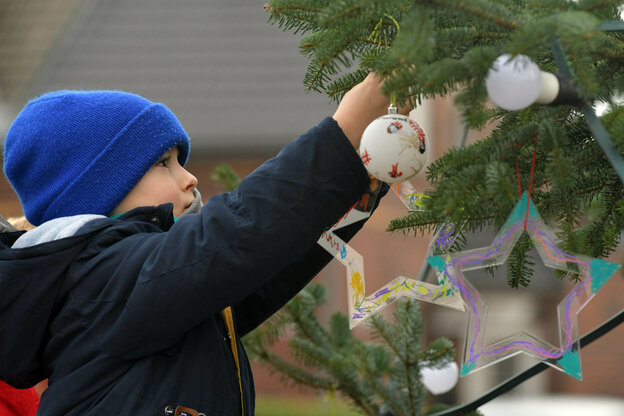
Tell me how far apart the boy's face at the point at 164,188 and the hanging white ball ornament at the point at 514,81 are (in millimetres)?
713

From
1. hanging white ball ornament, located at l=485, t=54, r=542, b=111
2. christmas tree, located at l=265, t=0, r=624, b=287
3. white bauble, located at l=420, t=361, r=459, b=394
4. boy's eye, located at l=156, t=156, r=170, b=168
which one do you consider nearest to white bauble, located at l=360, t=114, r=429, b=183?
christmas tree, located at l=265, t=0, r=624, b=287

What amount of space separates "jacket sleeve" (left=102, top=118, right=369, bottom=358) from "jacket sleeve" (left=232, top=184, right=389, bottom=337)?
0.30m

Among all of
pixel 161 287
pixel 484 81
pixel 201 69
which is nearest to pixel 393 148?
pixel 484 81

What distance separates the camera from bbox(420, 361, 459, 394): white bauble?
1849mm

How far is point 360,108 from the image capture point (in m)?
1.23

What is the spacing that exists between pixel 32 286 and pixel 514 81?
34.2 inches

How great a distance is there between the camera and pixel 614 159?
100 cm

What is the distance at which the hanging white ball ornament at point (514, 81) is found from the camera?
3.14ft

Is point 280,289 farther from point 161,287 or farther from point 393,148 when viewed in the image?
point 393,148

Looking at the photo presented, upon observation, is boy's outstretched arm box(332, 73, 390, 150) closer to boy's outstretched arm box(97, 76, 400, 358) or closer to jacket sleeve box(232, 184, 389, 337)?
boy's outstretched arm box(97, 76, 400, 358)

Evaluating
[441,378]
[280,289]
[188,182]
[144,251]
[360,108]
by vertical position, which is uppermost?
[360,108]

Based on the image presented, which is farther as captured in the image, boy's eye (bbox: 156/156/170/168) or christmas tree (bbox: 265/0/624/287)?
boy's eye (bbox: 156/156/170/168)

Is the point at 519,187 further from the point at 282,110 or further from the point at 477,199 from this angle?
the point at 282,110

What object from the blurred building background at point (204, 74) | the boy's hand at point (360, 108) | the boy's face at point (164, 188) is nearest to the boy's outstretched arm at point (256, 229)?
the boy's hand at point (360, 108)
